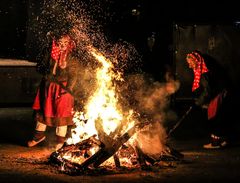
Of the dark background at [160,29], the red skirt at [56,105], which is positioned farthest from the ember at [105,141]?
the dark background at [160,29]

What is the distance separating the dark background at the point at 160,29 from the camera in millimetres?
15305

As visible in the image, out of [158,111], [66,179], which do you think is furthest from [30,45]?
[66,179]

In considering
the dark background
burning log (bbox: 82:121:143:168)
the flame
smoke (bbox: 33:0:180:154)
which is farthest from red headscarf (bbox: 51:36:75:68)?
the dark background

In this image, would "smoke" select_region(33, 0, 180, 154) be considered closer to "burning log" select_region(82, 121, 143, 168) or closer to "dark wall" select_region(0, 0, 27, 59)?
"burning log" select_region(82, 121, 143, 168)

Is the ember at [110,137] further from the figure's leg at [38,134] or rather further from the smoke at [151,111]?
the figure's leg at [38,134]

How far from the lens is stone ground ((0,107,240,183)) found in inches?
332

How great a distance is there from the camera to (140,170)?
8.91m

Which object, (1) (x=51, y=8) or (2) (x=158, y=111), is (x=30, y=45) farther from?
(2) (x=158, y=111)

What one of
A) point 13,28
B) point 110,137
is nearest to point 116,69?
point 13,28

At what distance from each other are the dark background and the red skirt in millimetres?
5797

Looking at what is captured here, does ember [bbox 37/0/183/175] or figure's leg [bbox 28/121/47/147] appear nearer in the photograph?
ember [bbox 37/0/183/175]

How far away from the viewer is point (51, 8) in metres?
17.4

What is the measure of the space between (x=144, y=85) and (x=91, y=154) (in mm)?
8394

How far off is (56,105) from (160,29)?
1254 centimetres
